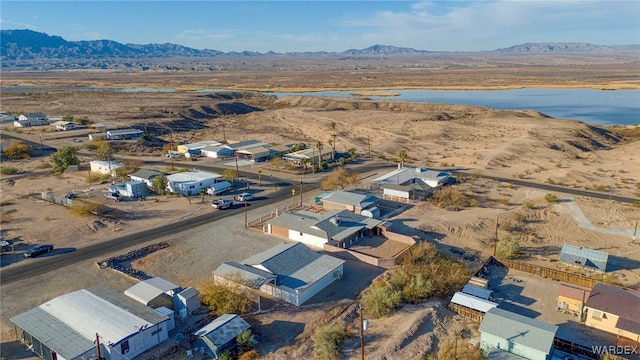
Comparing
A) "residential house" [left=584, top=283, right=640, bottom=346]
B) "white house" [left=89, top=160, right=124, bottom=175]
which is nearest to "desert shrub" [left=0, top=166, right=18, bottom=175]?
"white house" [left=89, top=160, right=124, bottom=175]

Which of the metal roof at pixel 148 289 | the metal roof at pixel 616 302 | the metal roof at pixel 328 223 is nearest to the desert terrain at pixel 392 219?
the metal roof at pixel 148 289

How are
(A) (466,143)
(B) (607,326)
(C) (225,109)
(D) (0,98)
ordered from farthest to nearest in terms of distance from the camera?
(D) (0,98)
(C) (225,109)
(A) (466,143)
(B) (607,326)

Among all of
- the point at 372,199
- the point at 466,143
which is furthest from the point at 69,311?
the point at 466,143

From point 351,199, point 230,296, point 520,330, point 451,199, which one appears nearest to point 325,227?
point 351,199

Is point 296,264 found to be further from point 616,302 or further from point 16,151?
point 16,151

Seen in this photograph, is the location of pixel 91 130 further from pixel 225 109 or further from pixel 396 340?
pixel 396 340

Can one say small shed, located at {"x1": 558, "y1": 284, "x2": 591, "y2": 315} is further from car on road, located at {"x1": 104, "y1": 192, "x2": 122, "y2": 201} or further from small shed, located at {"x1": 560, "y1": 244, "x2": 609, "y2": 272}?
car on road, located at {"x1": 104, "y1": 192, "x2": 122, "y2": 201}
